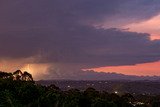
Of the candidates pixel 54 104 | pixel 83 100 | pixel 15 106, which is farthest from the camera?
pixel 83 100

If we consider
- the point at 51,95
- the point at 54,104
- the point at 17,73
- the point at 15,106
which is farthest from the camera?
the point at 17,73

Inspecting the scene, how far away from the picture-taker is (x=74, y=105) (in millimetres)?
61656

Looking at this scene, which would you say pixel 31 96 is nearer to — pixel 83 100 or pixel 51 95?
pixel 51 95

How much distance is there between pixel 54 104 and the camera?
5934 cm

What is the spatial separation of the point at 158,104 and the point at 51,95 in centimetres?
5388

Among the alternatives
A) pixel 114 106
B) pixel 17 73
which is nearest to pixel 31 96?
pixel 114 106

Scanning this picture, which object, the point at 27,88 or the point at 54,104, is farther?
the point at 27,88

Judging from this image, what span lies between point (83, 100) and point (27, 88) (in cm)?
856

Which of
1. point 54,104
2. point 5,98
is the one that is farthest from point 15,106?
point 54,104

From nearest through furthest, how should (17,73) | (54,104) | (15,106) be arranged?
(15,106) < (54,104) < (17,73)

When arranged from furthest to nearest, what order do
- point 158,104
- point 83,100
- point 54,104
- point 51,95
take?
point 158,104
point 83,100
point 51,95
point 54,104

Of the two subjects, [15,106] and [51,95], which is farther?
[51,95]

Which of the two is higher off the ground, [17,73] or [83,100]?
[17,73]

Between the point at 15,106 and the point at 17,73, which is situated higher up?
the point at 17,73
